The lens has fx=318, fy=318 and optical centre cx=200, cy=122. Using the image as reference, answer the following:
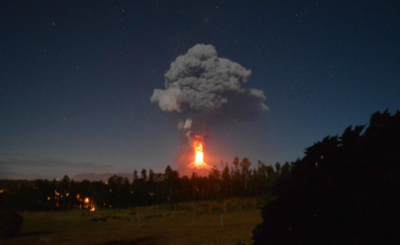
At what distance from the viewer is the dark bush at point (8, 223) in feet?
124

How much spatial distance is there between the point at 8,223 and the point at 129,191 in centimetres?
8084

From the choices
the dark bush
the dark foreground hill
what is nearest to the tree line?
the dark bush

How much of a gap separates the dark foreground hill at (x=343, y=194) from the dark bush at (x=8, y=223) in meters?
43.8

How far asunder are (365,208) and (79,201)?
135 m

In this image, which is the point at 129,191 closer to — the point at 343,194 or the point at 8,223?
the point at 8,223

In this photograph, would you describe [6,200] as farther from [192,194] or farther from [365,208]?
[365,208]

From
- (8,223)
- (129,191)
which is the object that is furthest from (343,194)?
(129,191)

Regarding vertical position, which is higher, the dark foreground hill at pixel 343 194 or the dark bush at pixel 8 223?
the dark foreground hill at pixel 343 194

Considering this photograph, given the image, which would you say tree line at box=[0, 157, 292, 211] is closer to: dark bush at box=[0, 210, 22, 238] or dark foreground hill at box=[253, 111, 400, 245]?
dark bush at box=[0, 210, 22, 238]

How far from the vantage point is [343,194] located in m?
2.00

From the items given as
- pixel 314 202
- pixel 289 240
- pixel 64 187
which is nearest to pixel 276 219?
pixel 289 240

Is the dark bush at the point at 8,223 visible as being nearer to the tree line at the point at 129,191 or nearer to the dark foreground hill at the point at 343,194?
the dark foreground hill at the point at 343,194

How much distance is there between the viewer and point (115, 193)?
12019 cm

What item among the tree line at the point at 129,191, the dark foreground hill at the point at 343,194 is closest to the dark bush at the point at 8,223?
the dark foreground hill at the point at 343,194
